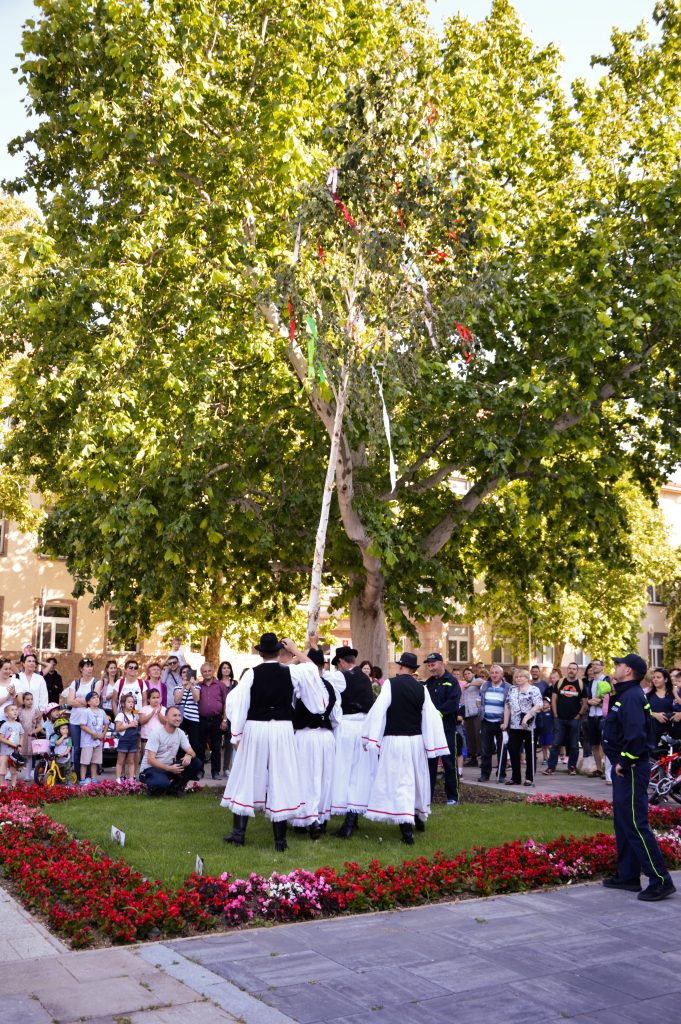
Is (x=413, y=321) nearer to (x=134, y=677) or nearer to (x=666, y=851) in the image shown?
(x=134, y=677)

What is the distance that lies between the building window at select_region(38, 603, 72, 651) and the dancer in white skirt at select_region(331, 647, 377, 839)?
25.8 meters

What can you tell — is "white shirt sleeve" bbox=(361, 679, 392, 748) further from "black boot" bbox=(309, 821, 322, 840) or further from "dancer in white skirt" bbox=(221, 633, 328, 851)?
"black boot" bbox=(309, 821, 322, 840)

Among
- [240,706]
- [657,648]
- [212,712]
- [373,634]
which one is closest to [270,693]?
[240,706]

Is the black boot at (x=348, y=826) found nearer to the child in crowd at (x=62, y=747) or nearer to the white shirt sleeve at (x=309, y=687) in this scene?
the white shirt sleeve at (x=309, y=687)

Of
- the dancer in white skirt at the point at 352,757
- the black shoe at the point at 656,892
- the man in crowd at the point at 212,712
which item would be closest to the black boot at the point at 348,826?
the dancer in white skirt at the point at 352,757

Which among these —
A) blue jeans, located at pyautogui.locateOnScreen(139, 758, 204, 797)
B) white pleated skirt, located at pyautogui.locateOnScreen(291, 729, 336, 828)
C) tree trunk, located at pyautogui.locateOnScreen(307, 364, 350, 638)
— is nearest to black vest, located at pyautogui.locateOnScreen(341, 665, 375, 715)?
white pleated skirt, located at pyautogui.locateOnScreen(291, 729, 336, 828)

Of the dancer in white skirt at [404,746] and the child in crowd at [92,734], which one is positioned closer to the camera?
the dancer in white skirt at [404,746]

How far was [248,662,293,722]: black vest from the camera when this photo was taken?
10.9 m

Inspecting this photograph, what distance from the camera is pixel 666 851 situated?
10.6 m

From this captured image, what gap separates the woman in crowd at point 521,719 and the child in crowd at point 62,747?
717 centimetres

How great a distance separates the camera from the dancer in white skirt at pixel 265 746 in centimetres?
1072

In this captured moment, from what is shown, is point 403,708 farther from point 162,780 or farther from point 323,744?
point 162,780

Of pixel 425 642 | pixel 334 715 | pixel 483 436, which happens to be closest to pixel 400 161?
pixel 483 436

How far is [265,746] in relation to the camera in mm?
10875
